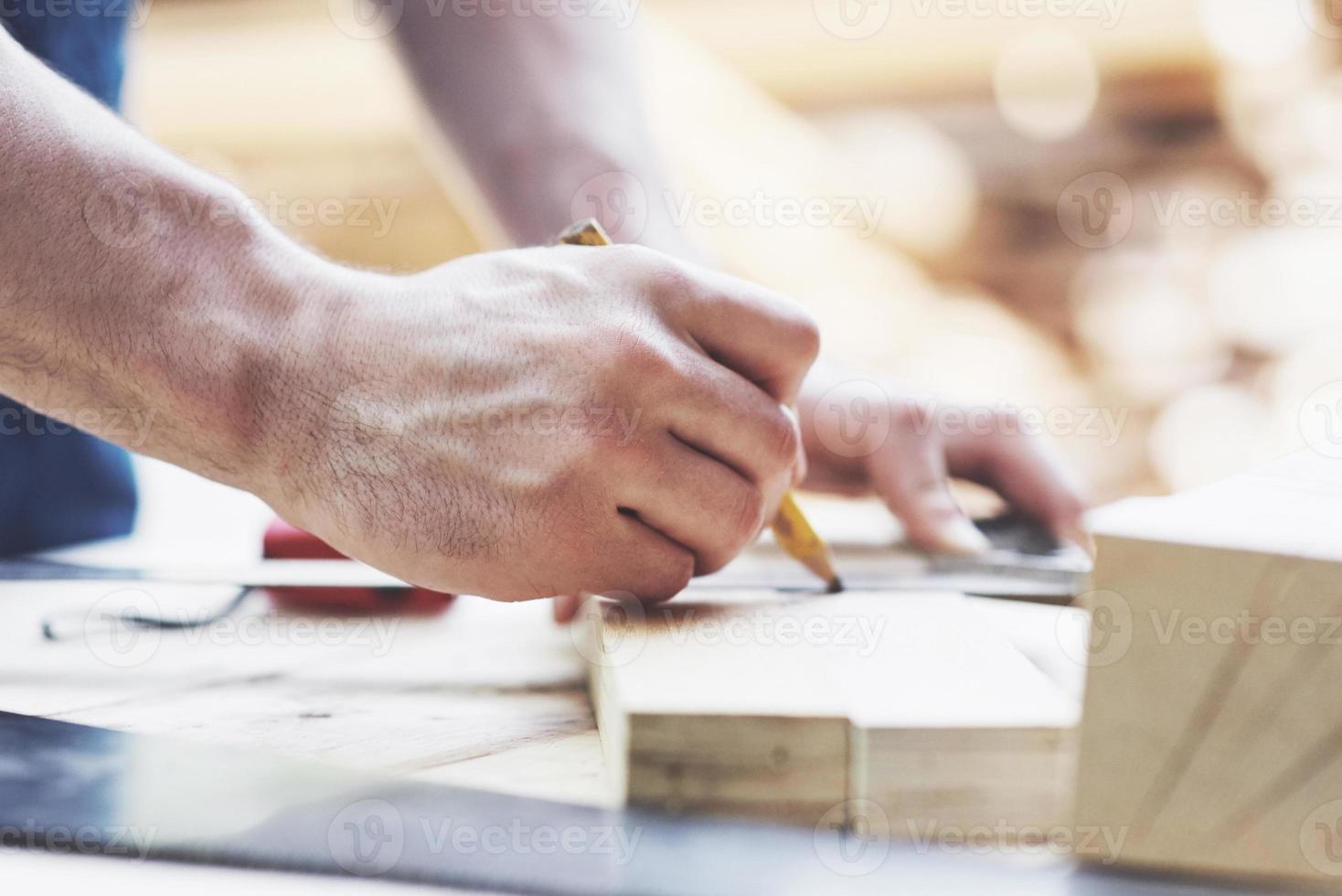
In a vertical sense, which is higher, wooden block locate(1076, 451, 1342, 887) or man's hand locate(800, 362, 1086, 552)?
man's hand locate(800, 362, 1086, 552)

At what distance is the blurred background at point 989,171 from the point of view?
8.66ft

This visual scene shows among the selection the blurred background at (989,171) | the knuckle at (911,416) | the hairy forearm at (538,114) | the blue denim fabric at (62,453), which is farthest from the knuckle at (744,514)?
the blurred background at (989,171)

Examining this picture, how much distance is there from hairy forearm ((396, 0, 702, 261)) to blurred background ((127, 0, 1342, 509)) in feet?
4.34

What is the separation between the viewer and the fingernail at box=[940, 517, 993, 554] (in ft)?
2.90

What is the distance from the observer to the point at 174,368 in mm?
565

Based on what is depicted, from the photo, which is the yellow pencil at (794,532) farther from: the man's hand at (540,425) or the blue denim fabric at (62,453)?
the blue denim fabric at (62,453)

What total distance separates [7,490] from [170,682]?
16.6 inches

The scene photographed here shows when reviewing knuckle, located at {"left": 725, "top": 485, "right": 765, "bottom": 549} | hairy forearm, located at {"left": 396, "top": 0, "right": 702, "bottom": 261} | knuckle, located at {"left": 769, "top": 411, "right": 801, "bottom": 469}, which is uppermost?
hairy forearm, located at {"left": 396, "top": 0, "right": 702, "bottom": 261}

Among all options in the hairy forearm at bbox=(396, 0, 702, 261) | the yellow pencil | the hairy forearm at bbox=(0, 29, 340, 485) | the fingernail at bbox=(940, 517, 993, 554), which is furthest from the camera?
the hairy forearm at bbox=(396, 0, 702, 261)

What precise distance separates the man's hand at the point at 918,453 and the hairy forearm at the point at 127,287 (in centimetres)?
54

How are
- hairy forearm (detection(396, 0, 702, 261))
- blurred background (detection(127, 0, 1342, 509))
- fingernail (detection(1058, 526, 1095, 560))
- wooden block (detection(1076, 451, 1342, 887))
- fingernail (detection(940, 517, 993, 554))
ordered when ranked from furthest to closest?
1. blurred background (detection(127, 0, 1342, 509))
2. hairy forearm (detection(396, 0, 702, 261))
3. fingernail (detection(1058, 526, 1095, 560))
4. fingernail (detection(940, 517, 993, 554))
5. wooden block (detection(1076, 451, 1342, 887))

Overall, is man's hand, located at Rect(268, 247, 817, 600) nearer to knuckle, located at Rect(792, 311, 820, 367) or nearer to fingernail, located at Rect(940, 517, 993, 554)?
knuckle, located at Rect(792, 311, 820, 367)

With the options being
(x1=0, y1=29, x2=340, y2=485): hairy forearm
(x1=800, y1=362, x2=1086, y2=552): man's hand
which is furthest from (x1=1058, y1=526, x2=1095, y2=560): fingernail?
(x1=0, y1=29, x2=340, y2=485): hairy forearm

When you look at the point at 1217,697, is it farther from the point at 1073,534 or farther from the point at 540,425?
the point at 1073,534
